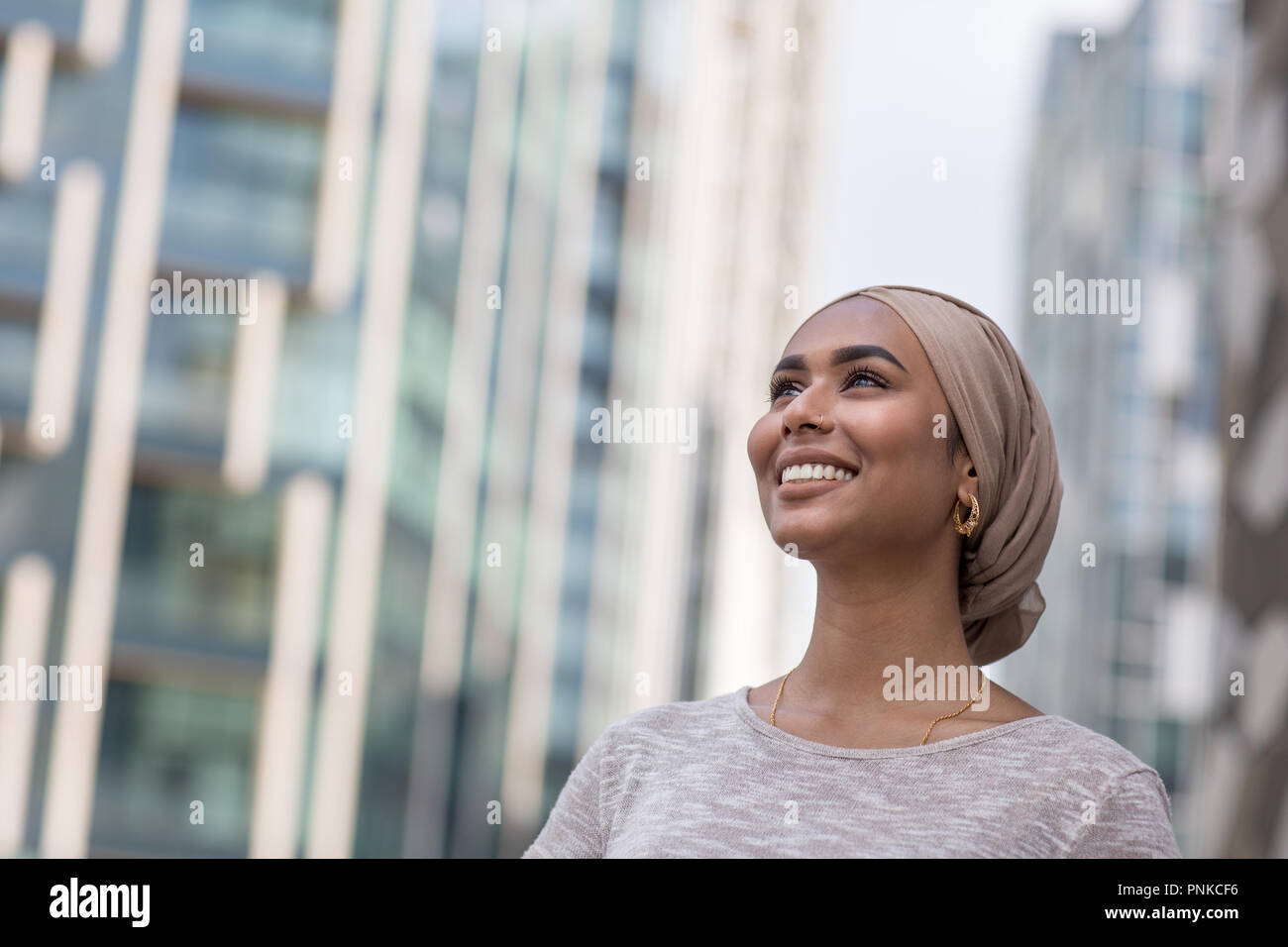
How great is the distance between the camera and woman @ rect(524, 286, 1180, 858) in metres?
2.16

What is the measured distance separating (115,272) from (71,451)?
90.2 inches

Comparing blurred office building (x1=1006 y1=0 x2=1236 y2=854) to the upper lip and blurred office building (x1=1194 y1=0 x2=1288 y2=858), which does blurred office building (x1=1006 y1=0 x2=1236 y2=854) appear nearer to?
blurred office building (x1=1194 y1=0 x2=1288 y2=858)

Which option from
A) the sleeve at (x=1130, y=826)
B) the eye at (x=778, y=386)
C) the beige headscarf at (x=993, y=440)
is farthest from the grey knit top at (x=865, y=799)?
the eye at (x=778, y=386)

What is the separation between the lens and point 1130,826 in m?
2.11

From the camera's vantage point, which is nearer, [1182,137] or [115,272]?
[115,272]

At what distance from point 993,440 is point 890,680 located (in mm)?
409

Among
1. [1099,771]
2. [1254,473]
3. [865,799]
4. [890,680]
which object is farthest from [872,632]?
[1254,473]

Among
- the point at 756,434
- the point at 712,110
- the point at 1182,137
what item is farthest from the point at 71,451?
the point at 1182,137

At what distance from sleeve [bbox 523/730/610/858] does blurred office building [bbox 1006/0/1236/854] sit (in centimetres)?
5396

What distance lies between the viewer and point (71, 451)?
19.4m

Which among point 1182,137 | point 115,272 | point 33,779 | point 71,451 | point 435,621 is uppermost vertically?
point 1182,137

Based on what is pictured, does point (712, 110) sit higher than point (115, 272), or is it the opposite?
point (712, 110)
